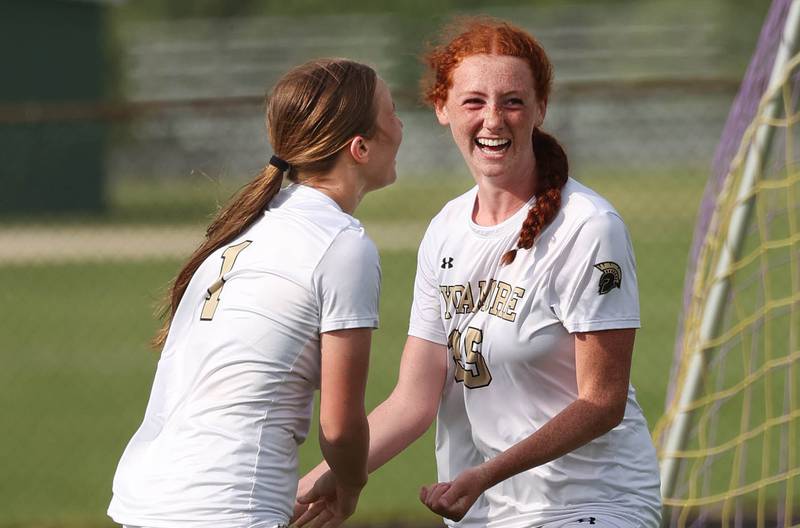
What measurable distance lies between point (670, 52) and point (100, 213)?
32.4 m

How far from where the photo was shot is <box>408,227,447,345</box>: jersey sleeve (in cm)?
344

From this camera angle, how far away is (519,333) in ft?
10.3

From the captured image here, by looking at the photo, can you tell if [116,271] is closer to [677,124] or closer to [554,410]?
[554,410]

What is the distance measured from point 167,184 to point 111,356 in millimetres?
5914

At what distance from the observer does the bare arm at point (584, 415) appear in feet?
9.82

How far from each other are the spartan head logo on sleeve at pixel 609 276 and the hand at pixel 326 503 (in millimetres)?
726

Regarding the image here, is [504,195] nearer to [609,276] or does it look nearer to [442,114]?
[442,114]

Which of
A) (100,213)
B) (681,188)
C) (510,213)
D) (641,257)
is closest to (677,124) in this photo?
(681,188)

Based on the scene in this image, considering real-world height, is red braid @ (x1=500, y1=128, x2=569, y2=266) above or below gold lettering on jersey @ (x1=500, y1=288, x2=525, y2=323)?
above

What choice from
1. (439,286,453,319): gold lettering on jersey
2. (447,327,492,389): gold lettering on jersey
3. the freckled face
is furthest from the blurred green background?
(447,327,492,389): gold lettering on jersey

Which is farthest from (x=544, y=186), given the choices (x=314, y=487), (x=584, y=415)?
(x=314, y=487)

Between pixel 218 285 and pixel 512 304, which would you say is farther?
pixel 512 304

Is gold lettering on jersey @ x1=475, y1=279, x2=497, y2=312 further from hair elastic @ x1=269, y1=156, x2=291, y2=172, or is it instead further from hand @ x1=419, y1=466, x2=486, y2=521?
hair elastic @ x1=269, y1=156, x2=291, y2=172

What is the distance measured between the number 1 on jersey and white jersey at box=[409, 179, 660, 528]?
0.67m
